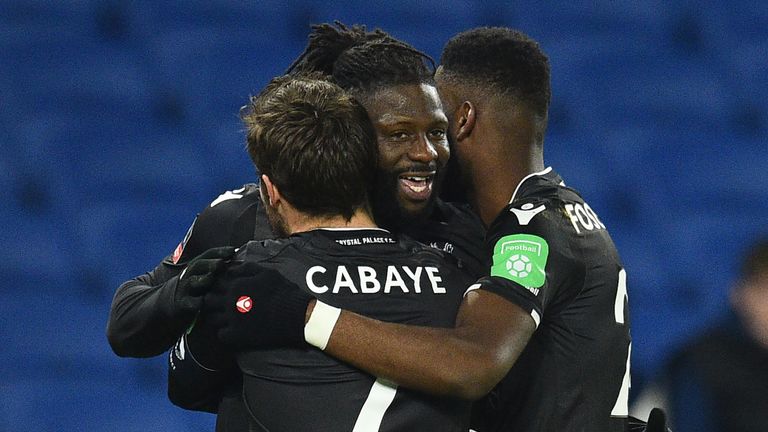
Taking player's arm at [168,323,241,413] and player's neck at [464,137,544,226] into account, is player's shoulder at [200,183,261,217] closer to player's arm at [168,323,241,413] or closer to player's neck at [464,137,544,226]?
player's arm at [168,323,241,413]

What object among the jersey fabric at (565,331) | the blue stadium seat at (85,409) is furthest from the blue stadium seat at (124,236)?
the jersey fabric at (565,331)

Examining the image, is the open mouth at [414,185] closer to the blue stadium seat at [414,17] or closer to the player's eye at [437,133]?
the player's eye at [437,133]

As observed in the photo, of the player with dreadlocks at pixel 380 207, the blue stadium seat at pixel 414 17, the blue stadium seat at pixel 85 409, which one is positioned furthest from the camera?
the blue stadium seat at pixel 414 17

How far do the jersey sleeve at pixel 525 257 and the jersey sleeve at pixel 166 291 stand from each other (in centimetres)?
49

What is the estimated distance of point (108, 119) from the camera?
196 inches

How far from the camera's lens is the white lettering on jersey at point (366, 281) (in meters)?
1.86

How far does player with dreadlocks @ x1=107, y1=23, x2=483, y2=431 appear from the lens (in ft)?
6.68

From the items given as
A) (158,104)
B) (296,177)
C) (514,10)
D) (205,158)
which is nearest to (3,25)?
(158,104)

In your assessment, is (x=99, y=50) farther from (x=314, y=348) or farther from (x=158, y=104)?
(x=314, y=348)

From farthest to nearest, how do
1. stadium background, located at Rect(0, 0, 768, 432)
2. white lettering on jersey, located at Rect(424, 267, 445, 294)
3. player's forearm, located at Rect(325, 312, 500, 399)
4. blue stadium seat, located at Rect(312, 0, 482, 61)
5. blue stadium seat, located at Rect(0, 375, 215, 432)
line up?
blue stadium seat, located at Rect(312, 0, 482, 61) < stadium background, located at Rect(0, 0, 768, 432) < blue stadium seat, located at Rect(0, 375, 215, 432) < white lettering on jersey, located at Rect(424, 267, 445, 294) < player's forearm, located at Rect(325, 312, 500, 399)

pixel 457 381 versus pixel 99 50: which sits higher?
pixel 99 50

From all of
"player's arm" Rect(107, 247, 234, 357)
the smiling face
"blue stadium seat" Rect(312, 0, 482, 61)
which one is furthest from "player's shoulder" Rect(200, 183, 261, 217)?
"blue stadium seat" Rect(312, 0, 482, 61)

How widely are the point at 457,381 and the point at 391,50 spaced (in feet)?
2.56

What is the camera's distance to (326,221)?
1.92 metres
